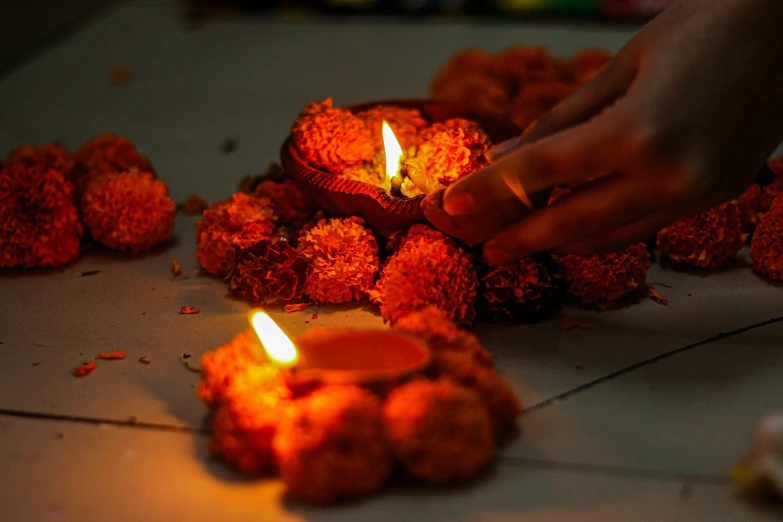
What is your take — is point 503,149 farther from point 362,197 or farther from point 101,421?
point 101,421

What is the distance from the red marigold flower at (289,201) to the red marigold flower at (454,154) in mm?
170

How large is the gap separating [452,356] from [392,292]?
155 mm

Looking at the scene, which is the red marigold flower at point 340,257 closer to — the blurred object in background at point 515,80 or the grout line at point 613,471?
the grout line at point 613,471

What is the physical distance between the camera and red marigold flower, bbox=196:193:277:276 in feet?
3.47

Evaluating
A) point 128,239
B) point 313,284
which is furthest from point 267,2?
point 313,284

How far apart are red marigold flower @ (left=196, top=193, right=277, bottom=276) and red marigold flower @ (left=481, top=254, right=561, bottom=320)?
28cm

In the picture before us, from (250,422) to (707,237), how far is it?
617 millimetres

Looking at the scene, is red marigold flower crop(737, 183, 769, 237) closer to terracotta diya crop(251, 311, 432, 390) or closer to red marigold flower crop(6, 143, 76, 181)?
terracotta diya crop(251, 311, 432, 390)

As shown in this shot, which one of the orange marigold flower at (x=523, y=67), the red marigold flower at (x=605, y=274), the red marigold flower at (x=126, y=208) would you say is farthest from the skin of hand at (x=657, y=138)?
the orange marigold flower at (x=523, y=67)

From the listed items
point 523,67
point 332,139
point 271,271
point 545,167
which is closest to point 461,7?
point 523,67

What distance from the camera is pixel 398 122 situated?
1.12 m

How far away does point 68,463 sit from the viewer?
787 mm

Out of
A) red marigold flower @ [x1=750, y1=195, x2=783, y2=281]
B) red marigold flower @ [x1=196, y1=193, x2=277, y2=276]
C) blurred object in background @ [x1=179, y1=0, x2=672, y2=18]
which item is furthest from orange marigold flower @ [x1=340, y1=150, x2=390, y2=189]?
blurred object in background @ [x1=179, y1=0, x2=672, y2=18]

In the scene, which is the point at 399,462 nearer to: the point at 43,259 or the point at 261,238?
Result: the point at 261,238
